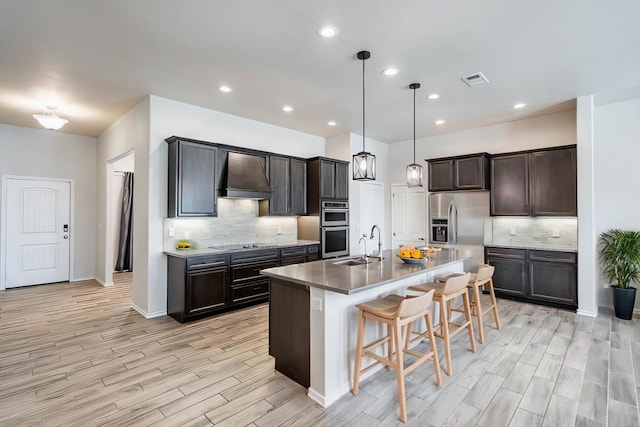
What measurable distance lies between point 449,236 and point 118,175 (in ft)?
26.2

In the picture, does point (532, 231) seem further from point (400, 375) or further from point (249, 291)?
point (249, 291)

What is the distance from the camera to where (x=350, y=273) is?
2.76m

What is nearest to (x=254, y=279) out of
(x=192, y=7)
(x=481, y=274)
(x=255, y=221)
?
(x=255, y=221)

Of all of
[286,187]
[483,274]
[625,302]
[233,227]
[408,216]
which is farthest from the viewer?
[408,216]

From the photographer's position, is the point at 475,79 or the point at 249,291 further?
the point at 249,291

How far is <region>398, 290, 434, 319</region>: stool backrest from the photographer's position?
2266mm

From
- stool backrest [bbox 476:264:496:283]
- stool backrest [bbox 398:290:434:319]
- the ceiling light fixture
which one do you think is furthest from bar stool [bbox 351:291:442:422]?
the ceiling light fixture

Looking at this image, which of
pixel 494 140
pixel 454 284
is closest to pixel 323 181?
pixel 494 140

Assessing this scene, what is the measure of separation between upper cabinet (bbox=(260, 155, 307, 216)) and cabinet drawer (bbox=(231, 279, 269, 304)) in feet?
4.01

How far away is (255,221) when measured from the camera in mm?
5535

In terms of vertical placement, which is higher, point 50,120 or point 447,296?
point 50,120

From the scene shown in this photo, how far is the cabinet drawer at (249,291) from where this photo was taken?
450 cm

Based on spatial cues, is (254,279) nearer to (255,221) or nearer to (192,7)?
(255,221)

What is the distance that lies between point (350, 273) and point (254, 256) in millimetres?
2306
